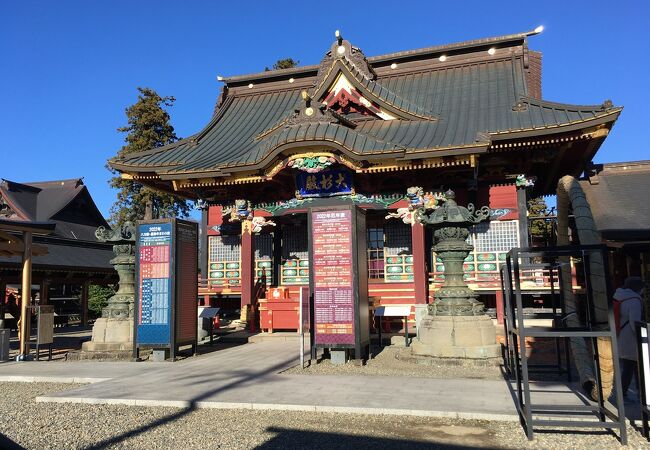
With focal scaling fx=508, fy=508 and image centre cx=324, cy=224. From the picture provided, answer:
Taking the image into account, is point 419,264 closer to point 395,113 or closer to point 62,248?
point 395,113

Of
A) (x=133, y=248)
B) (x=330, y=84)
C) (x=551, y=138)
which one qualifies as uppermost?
(x=330, y=84)

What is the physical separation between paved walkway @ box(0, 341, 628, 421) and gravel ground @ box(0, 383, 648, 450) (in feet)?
0.78

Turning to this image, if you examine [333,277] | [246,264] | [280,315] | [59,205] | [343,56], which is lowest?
[280,315]

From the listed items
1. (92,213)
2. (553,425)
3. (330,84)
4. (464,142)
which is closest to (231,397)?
(553,425)

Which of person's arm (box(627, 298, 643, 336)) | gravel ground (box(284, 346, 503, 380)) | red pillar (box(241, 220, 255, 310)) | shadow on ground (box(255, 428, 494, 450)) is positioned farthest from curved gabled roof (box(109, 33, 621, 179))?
shadow on ground (box(255, 428, 494, 450))

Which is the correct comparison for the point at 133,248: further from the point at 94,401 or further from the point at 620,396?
the point at 620,396

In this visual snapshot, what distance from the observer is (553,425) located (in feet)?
18.1

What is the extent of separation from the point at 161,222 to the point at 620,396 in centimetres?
970

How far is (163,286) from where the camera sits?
11664 millimetres

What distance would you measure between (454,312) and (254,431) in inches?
231

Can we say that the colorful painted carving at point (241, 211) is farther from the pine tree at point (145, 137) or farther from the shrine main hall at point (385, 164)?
the pine tree at point (145, 137)

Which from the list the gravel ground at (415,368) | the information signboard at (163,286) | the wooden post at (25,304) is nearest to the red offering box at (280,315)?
the information signboard at (163,286)

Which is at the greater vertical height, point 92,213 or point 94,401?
point 92,213

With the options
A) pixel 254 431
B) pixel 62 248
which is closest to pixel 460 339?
pixel 254 431
